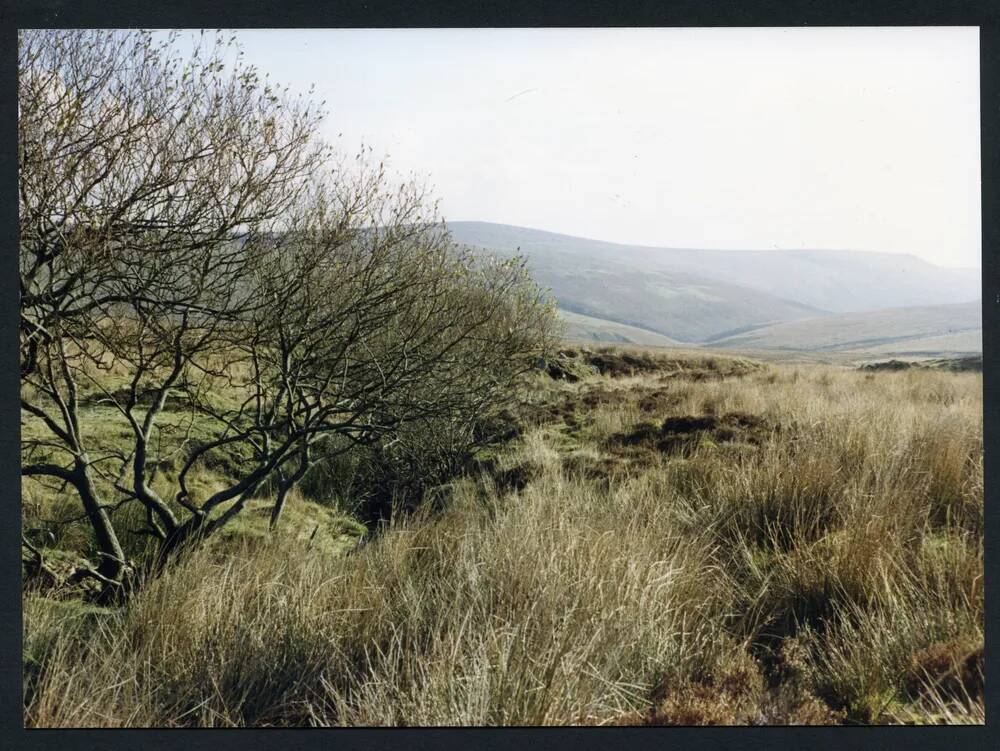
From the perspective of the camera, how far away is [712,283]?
575 cm

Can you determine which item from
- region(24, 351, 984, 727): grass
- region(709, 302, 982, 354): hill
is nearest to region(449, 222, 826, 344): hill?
region(709, 302, 982, 354): hill

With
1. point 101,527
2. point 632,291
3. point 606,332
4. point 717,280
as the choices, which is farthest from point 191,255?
point 606,332

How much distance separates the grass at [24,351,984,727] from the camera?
308cm

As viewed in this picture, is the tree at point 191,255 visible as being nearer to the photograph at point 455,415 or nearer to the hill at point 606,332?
the photograph at point 455,415

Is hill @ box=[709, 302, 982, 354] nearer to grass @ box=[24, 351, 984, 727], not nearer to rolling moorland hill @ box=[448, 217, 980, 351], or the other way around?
rolling moorland hill @ box=[448, 217, 980, 351]

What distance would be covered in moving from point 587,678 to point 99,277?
2.61 metres

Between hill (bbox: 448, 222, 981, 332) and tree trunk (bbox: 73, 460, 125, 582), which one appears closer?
tree trunk (bbox: 73, 460, 125, 582)

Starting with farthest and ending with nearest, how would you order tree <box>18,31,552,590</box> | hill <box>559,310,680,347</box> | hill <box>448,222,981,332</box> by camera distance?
hill <box>559,310,680,347</box> < hill <box>448,222,981,332</box> < tree <box>18,31,552,590</box>

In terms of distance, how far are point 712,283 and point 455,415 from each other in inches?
83.9

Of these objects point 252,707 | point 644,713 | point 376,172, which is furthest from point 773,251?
point 252,707

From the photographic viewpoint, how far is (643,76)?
396 cm

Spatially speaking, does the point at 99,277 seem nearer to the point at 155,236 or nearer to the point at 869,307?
the point at 155,236

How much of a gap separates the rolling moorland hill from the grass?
83 cm

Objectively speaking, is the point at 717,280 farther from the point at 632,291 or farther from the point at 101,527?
the point at 101,527
